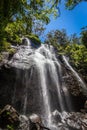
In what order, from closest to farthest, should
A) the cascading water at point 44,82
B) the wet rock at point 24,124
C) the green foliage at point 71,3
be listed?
the green foliage at point 71,3 < the wet rock at point 24,124 < the cascading water at point 44,82

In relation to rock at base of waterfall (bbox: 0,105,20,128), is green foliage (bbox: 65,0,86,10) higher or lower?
higher

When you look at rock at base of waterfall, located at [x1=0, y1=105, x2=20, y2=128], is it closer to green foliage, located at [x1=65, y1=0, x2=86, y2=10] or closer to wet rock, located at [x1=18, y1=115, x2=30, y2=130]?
wet rock, located at [x1=18, y1=115, x2=30, y2=130]

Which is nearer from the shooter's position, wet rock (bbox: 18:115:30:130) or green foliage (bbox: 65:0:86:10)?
green foliage (bbox: 65:0:86:10)

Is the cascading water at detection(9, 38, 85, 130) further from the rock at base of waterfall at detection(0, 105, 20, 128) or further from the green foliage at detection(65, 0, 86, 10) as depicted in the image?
the green foliage at detection(65, 0, 86, 10)

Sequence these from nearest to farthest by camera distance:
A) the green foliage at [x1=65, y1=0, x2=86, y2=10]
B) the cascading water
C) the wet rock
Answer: the green foliage at [x1=65, y1=0, x2=86, y2=10]
the wet rock
the cascading water

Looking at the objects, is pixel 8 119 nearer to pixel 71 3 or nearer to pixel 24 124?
pixel 24 124

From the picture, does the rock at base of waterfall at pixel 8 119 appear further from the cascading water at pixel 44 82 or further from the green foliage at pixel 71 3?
the green foliage at pixel 71 3

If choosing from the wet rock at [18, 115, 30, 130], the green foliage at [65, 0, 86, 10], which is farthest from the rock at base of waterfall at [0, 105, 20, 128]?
the green foliage at [65, 0, 86, 10]

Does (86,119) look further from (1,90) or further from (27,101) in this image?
(1,90)

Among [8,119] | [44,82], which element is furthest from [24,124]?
[44,82]

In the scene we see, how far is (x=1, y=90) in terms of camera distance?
19859mm

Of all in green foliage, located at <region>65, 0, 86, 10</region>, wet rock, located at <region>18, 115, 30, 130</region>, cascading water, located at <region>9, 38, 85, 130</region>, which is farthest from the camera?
cascading water, located at <region>9, 38, 85, 130</region>

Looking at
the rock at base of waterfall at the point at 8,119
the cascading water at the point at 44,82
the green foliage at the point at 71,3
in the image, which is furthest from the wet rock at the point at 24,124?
the green foliage at the point at 71,3

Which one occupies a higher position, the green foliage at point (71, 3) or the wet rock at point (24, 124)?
the green foliage at point (71, 3)
